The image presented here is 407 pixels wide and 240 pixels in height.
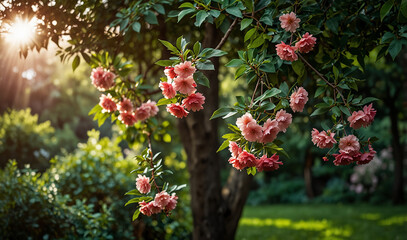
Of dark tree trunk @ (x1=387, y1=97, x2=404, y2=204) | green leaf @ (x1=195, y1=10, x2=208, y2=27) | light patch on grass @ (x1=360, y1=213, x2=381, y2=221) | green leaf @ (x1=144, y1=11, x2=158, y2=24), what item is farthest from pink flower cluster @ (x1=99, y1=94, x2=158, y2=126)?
dark tree trunk @ (x1=387, y1=97, x2=404, y2=204)

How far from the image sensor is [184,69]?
163cm

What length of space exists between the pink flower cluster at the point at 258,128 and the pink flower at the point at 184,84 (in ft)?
0.95

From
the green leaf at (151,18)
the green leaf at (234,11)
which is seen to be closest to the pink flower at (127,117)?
the green leaf at (151,18)

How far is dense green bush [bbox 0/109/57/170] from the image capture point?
7492 millimetres

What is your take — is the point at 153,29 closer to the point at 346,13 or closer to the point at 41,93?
the point at 346,13

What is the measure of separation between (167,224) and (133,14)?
307 cm

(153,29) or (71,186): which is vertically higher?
(153,29)

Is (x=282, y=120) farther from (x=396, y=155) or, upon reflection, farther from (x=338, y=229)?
(x=396, y=155)

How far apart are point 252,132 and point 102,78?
4.54 feet

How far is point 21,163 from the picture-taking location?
26.1 ft

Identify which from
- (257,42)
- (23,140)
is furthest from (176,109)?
(23,140)

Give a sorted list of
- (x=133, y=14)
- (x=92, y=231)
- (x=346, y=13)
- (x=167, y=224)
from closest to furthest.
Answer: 1. (x=346, y=13)
2. (x=133, y=14)
3. (x=92, y=231)
4. (x=167, y=224)

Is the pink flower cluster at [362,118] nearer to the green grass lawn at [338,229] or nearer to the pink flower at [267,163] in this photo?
the pink flower at [267,163]

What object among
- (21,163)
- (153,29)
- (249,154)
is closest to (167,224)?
(153,29)
